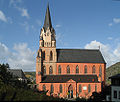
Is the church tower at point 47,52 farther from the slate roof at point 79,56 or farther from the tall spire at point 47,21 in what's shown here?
the slate roof at point 79,56

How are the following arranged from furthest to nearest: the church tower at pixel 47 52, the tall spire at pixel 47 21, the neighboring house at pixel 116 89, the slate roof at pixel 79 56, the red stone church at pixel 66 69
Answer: the tall spire at pixel 47 21, the slate roof at pixel 79 56, the church tower at pixel 47 52, the red stone church at pixel 66 69, the neighboring house at pixel 116 89

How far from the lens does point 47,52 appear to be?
6044cm

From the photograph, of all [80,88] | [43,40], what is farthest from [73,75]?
[43,40]

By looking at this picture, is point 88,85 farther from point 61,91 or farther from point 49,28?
point 49,28

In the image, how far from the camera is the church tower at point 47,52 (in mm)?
58781

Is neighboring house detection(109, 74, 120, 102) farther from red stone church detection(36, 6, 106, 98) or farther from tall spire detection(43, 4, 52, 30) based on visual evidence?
tall spire detection(43, 4, 52, 30)

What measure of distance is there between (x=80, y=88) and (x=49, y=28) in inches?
1010

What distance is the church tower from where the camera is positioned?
193 ft

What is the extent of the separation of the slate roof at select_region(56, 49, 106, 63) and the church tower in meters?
3.29

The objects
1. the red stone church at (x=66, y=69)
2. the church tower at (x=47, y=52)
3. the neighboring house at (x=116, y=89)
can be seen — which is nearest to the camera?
the neighboring house at (x=116, y=89)

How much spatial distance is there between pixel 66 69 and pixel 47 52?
984 cm

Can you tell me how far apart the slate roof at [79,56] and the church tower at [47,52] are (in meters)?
3.29

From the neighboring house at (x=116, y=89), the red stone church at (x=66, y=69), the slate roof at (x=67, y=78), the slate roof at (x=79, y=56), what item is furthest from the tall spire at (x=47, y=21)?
the neighboring house at (x=116, y=89)

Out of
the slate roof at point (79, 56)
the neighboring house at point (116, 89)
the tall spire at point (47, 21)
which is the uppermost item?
the tall spire at point (47, 21)
